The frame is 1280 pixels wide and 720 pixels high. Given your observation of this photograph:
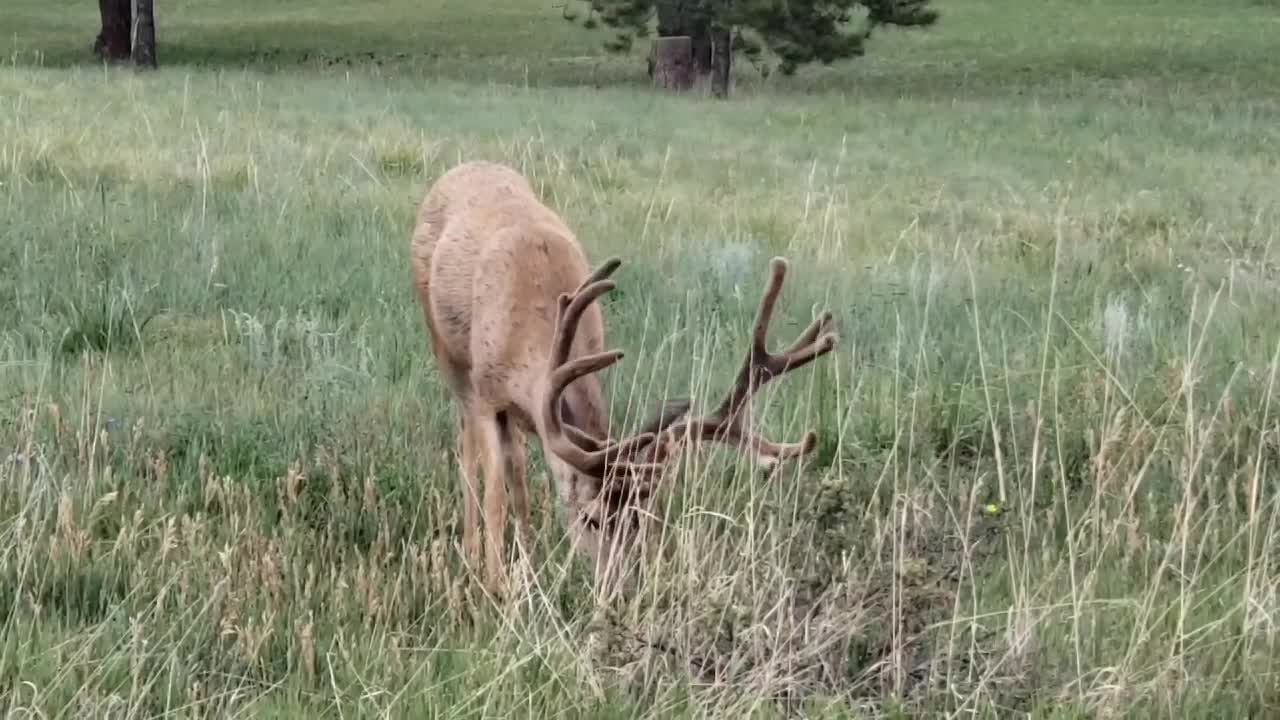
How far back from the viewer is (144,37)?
24969mm

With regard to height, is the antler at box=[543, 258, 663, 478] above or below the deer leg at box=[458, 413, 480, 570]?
above

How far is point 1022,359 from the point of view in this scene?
4934mm

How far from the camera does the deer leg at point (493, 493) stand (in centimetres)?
343

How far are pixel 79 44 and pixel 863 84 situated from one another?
1827cm

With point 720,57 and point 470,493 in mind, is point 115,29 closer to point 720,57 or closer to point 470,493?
point 720,57

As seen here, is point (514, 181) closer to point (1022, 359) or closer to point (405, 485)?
point (405, 485)

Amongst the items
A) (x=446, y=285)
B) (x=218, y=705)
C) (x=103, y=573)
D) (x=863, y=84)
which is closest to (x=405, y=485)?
(x=446, y=285)

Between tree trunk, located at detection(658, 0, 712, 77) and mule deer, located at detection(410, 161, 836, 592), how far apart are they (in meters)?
16.2

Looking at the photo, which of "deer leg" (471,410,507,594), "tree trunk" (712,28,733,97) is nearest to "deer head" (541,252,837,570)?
"deer leg" (471,410,507,594)

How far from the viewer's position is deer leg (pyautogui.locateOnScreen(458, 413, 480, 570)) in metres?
3.49

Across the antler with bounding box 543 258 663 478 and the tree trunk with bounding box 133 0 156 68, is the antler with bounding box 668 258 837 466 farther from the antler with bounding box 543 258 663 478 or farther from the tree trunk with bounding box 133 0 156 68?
the tree trunk with bounding box 133 0 156 68

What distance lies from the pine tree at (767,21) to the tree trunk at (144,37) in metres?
8.55

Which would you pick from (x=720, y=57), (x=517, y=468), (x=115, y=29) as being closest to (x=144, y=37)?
(x=115, y=29)

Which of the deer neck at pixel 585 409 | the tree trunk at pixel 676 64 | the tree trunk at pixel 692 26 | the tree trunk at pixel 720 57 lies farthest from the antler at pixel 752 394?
the tree trunk at pixel 676 64
